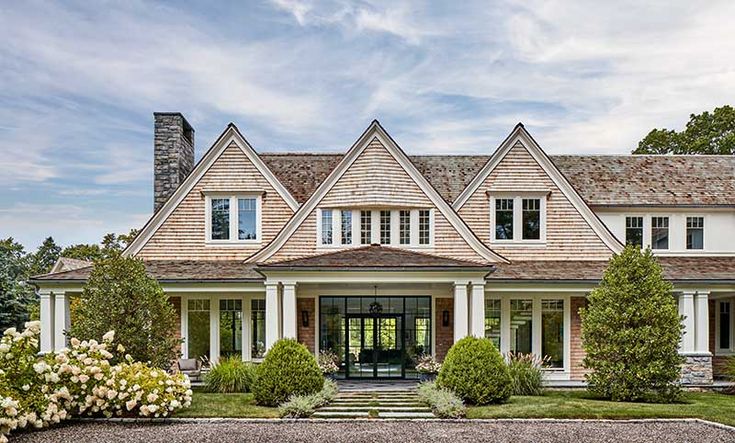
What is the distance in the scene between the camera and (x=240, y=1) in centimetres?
1828

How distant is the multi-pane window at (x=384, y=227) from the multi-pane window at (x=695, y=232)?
391 inches

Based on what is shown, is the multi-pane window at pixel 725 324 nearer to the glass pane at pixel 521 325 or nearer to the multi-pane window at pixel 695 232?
the multi-pane window at pixel 695 232

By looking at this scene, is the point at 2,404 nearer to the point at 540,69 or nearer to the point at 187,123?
the point at 187,123

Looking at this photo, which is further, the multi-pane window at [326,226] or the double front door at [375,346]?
the multi-pane window at [326,226]

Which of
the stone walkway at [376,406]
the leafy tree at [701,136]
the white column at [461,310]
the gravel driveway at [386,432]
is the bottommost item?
the stone walkway at [376,406]

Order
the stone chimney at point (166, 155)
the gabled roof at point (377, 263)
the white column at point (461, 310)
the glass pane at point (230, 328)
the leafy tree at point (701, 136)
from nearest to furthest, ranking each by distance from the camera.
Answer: the gabled roof at point (377, 263) < the white column at point (461, 310) < the glass pane at point (230, 328) < the stone chimney at point (166, 155) < the leafy tree at point (701, 136)

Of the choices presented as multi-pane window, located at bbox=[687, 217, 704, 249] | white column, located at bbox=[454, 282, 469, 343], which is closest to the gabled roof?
white column, located at bbox=[454, 282, 469, 343]

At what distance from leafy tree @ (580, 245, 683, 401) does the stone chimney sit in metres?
14.0

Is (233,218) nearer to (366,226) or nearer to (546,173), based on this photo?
(366,226)

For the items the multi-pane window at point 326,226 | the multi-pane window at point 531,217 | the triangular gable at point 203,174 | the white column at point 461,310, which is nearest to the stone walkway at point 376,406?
the white column at point 461,310

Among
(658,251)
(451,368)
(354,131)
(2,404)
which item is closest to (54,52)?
(354,131)

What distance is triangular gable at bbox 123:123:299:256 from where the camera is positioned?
21.9m

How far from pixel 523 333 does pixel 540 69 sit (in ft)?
26.1

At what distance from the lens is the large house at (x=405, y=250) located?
1986 cm
